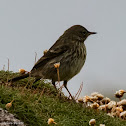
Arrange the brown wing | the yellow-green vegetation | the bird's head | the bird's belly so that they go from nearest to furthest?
the yellow-green vegetation
the bird's belly
the brown wing
the bird's head

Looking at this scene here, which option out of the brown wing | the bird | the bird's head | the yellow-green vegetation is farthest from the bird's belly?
the bird's head

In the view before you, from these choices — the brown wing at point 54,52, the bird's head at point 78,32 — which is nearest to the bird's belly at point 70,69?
the brown wing at point 54,52

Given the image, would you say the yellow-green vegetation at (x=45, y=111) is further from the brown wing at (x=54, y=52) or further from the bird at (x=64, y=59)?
the brown wing at (x=54, y=52)

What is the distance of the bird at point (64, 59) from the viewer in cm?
724

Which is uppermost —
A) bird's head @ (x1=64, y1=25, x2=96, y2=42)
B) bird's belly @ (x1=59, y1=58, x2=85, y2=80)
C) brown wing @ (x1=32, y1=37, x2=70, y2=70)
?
bird's head @ (x1=64, y1=25, x2=96, y2=42)

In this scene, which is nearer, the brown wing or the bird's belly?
the bird's belly

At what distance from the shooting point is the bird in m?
7.24

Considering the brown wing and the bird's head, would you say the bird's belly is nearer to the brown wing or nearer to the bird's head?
the brown wing

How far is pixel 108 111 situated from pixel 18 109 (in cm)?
318

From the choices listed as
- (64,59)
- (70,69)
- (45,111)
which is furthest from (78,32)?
(45,111)

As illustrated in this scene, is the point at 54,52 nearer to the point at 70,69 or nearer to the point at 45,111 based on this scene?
the point at 70,69

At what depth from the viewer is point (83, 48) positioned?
25.4 ft

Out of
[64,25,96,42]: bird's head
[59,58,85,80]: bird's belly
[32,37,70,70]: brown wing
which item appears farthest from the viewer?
[64,25,96,42]: bird's head

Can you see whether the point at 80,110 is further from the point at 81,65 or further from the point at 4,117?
the point at 4,117
